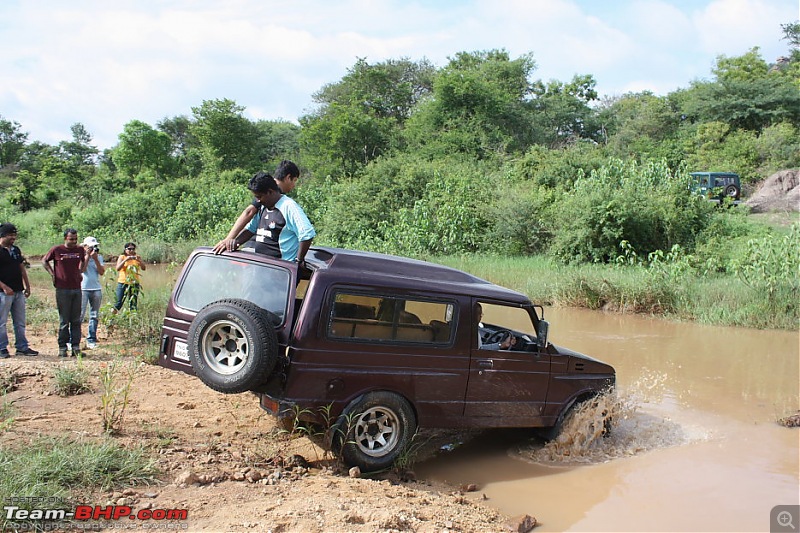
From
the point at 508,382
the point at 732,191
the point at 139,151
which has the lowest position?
the point at 508,382

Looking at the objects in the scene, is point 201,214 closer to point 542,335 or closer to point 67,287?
point 67,287

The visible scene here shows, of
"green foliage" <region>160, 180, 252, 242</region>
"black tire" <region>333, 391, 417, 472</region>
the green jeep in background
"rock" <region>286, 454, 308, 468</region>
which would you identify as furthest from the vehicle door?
"green foliage" <region>160, 180, 252, 242</region>

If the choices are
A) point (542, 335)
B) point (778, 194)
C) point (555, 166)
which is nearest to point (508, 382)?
point (542, 335)

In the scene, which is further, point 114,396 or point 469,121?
point 469,121

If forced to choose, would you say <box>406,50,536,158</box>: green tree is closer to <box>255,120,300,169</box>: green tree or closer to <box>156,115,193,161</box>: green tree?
<box>255,120,300,169</box>: green tree

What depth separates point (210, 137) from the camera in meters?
44.4

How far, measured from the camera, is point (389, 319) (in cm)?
580

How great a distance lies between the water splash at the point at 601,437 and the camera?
669 centimetres

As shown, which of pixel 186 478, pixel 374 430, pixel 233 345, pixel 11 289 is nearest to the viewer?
pixel 186 478

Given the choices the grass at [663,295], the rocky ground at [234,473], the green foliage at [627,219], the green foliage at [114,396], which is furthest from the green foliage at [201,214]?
the rocky ground at [234,473]

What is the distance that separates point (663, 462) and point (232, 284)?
15.2 ft

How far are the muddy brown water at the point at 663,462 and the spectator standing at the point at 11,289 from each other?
19.3ft

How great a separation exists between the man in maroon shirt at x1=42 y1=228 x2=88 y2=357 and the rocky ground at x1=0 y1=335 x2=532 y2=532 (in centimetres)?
155

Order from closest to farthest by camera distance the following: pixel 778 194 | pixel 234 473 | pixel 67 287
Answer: pixel 234 473 < pixel 67 287 < pixel 778 194
